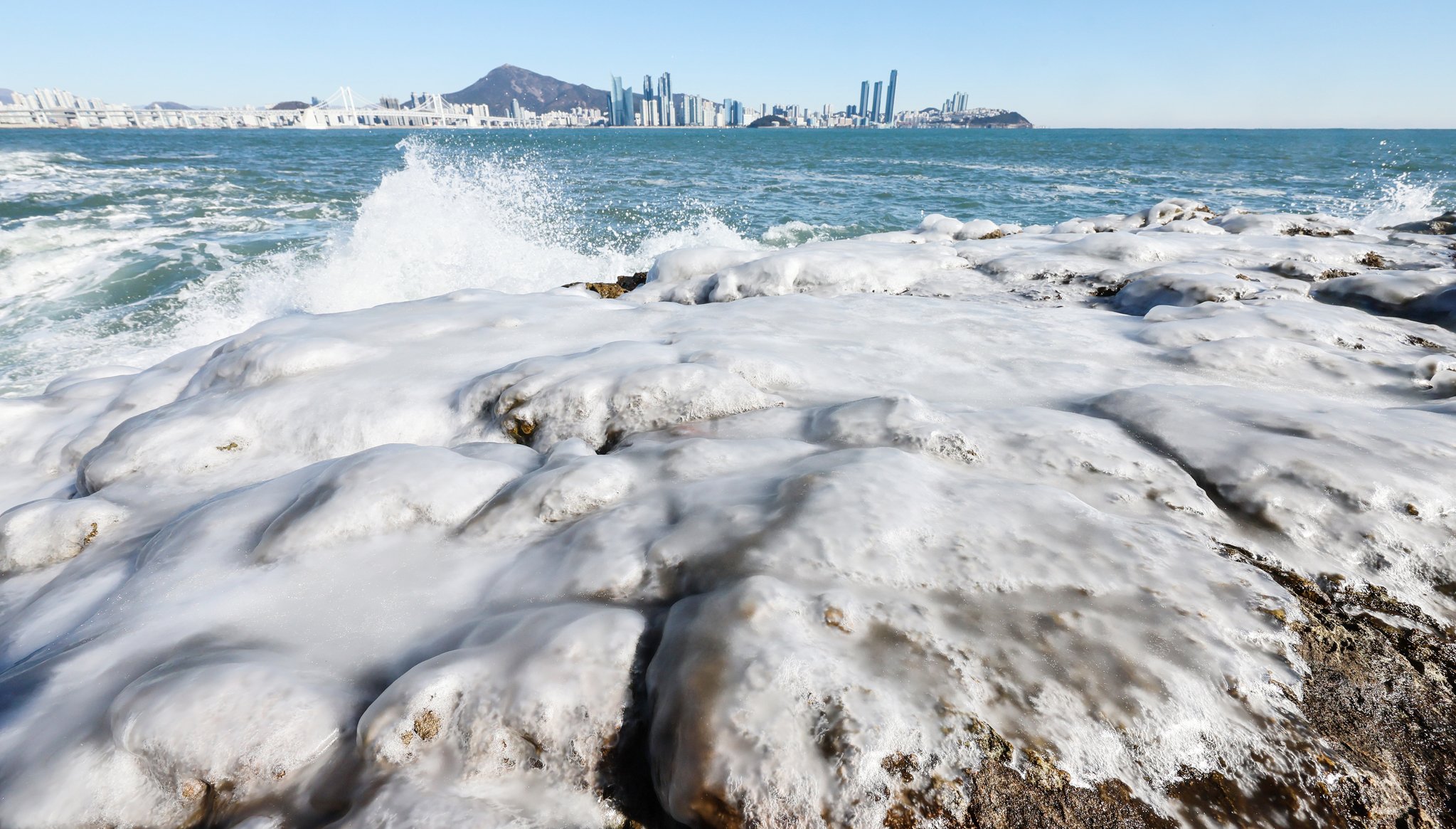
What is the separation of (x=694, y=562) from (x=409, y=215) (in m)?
11.9

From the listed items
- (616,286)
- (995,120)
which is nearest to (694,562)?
(616,286)

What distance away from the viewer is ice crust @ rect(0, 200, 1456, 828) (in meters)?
1.50

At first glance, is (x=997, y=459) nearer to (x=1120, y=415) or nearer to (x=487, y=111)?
(x=1120, y=415)

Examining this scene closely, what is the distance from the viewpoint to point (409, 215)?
11734 millimetres

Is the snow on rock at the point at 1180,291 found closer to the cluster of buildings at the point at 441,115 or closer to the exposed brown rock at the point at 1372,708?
the exposed brown rock at the point at 1372,708

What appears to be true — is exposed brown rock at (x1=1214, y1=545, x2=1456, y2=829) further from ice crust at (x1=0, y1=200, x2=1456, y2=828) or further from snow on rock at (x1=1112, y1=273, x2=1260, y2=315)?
snow on rock at (x1=1112, y1=273, x2=1260, y2=315)

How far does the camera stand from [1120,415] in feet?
9.49

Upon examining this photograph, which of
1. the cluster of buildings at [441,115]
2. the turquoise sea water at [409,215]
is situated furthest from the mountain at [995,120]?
the turquoise sea water at [409,215]

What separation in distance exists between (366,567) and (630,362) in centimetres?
166

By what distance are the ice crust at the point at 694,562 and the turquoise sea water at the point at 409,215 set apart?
5.37 meters

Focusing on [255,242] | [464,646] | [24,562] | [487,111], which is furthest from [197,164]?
[487,111]

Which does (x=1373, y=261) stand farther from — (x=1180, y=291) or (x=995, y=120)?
(x=995, y=120)

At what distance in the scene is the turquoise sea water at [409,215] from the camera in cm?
902

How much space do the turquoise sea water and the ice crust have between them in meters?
5.37
